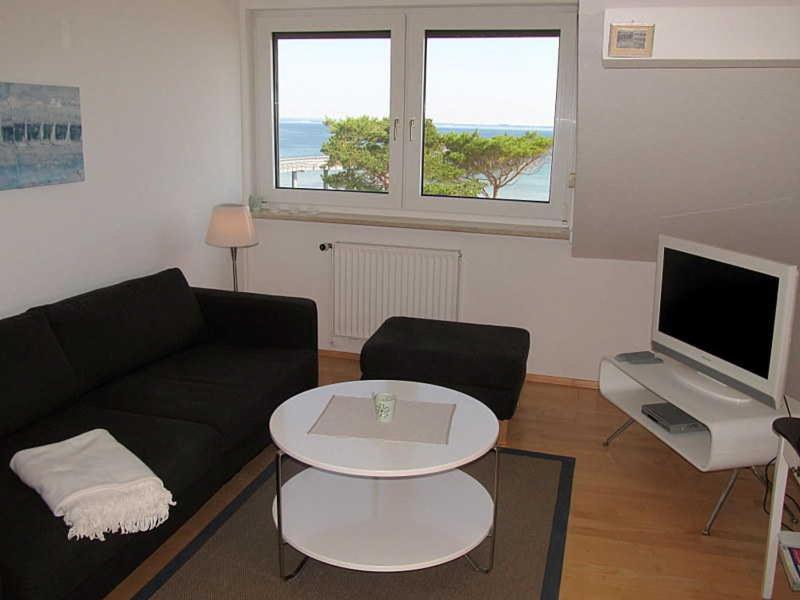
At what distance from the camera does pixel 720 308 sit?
10.7 ft

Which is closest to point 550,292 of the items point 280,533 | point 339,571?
point 339,571

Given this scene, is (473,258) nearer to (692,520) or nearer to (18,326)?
(692,520)

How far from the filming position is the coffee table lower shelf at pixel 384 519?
250cm

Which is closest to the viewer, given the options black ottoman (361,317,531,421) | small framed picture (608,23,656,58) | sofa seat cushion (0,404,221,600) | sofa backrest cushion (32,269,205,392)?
sofa seat cushion (0,404,221,600)

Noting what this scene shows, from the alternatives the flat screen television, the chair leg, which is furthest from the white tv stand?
the chair leg

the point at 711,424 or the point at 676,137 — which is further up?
the point at 676,137

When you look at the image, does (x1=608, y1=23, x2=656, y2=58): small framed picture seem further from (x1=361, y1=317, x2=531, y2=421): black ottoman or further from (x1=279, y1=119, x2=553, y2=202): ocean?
(x1=279, y1=119, x2=553, y2=202): ocean

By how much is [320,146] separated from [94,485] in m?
3.05

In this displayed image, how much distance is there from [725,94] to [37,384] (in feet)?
9.51

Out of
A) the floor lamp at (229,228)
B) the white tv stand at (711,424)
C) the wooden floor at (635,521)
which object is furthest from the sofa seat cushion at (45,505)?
the white tv stand at (711,424)

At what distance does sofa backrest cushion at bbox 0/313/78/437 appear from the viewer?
2775 mm

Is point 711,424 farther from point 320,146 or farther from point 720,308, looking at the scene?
point 320,146

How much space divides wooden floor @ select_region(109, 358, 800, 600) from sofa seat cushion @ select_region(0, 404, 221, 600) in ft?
1.10

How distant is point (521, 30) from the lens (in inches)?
172
